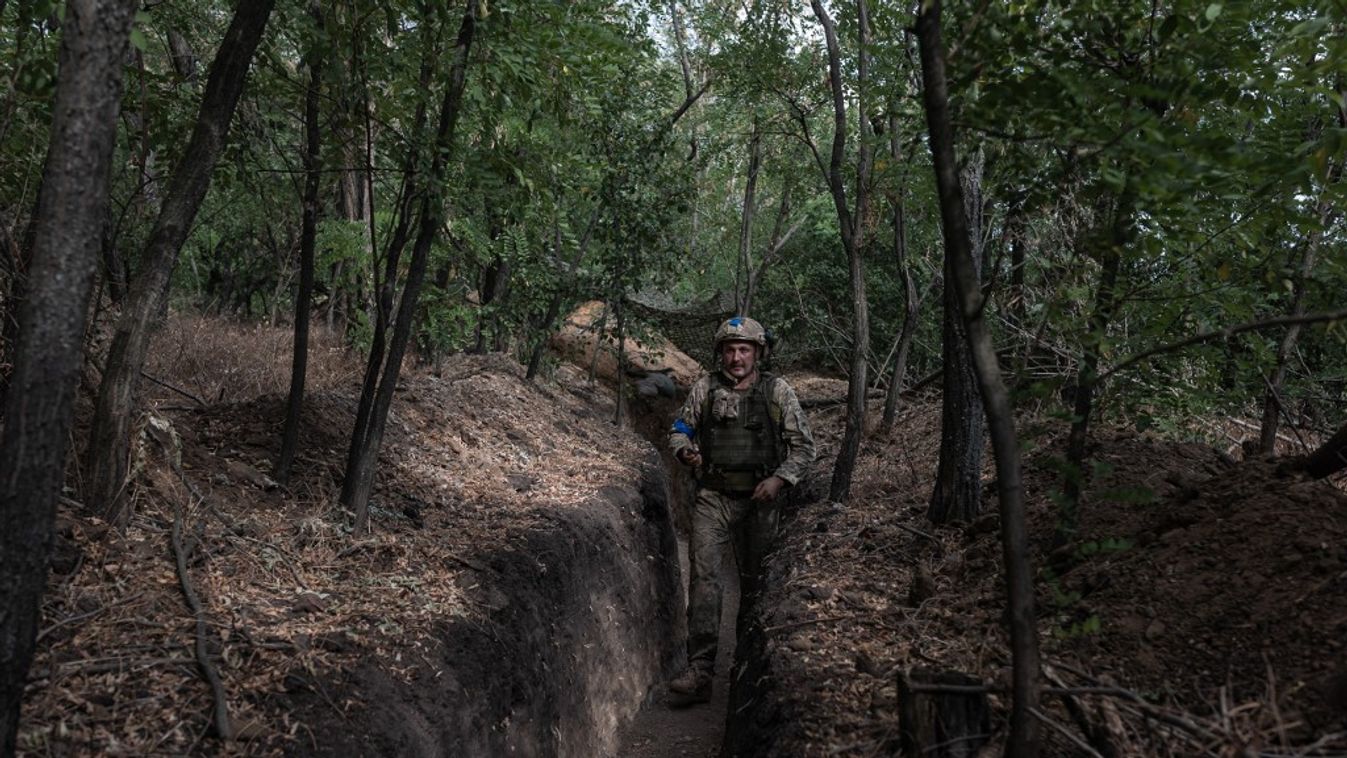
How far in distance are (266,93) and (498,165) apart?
4.87 feet

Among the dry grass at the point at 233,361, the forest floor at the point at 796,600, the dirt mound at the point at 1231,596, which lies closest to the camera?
the dirt mound at the point at 1231,596

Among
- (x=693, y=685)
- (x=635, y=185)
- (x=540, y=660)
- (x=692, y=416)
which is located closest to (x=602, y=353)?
(x=635, y=185)

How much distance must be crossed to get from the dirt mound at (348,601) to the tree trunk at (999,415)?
2560 millimetres

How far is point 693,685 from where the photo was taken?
704 centimetres

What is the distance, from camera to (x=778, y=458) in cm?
Result: 695

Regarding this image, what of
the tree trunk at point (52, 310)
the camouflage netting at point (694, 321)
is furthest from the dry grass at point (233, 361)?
the camouflage netting at point (694, 321)

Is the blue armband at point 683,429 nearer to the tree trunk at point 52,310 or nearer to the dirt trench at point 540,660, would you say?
the dirt trench at point 540,660

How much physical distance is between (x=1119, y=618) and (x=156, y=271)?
4.41 m

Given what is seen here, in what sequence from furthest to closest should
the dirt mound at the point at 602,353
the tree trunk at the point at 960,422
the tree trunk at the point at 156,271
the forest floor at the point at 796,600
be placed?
1. the dirt mound at the point at 602,353
2. the tree trunk at the point at 960,422
3. the tree trunk at the point at 156,271
4. the forest floor at the point at 796,600

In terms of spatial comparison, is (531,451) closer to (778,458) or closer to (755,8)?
(778,458)

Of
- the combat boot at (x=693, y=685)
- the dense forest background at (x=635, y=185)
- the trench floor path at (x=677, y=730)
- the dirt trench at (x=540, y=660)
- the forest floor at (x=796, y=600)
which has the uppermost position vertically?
the dense forest background at (x=635, y=185)

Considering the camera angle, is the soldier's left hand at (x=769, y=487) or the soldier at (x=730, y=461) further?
the soldier at (x=730, y=461)

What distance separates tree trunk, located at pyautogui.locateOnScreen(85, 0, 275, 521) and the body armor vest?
382 centimetres

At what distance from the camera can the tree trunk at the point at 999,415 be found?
101 inches
